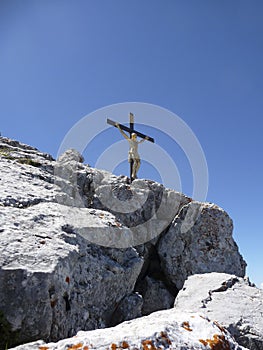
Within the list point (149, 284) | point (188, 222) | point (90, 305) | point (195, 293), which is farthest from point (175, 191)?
point (90, 305)

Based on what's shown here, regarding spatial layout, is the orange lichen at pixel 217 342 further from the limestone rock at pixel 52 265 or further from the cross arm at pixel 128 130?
the cross arm at pixel 128 130

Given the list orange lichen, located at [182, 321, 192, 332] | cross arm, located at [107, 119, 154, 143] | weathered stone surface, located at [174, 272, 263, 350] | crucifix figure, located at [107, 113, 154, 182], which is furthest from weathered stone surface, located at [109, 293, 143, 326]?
cross arm, located at [107, 119, 154, 143]

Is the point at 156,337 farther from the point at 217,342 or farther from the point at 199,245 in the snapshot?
the point at 199,245

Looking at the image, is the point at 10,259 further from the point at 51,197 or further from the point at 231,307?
the point at 231,307

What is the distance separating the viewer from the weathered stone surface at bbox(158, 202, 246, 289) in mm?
18359

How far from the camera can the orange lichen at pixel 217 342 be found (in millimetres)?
3849

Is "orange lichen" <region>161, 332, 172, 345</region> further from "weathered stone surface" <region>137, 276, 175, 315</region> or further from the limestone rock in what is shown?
"weathered stone surface" <region>137, 276, 175, 315</region>

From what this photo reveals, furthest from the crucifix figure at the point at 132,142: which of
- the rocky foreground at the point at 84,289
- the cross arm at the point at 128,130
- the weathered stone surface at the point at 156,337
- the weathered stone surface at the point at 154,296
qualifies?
the weathered stone surface at the point at 156,337

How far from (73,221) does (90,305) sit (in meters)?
2.36

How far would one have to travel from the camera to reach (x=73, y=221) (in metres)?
7.89

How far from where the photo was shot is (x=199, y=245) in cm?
1909

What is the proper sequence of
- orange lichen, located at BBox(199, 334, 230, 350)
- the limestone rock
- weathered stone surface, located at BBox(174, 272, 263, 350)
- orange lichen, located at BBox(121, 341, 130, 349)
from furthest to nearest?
weathered stone surface, located at BBox(174, 272, 263, 350)
the limestone rock
orange lichen, located at BBox(199, 334, 230, 350)
orange lichen, located at BBox(121, 341, 130, 349)

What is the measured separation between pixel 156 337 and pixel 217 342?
3.20ft

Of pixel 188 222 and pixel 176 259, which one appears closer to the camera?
pixel 176 259
